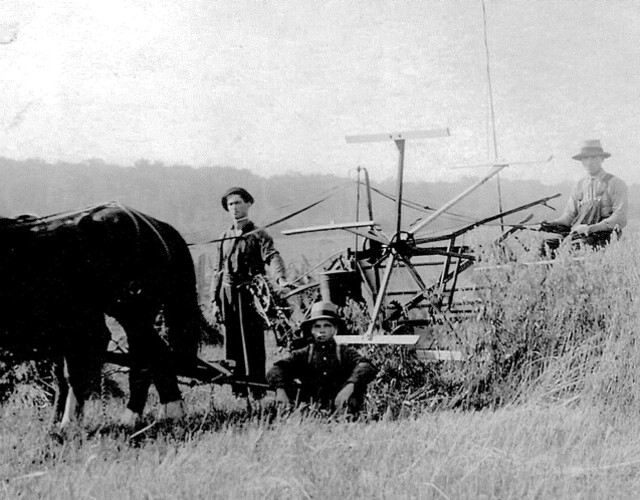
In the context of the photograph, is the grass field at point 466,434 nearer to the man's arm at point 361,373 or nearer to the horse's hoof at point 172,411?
the horse's hoof at point 172,411

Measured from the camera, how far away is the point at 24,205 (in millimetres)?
6309

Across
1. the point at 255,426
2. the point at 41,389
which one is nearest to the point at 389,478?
the point at 255,426

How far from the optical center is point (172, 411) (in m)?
4.83

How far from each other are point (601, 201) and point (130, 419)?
16.5 feet

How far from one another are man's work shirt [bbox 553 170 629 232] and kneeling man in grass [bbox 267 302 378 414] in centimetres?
287

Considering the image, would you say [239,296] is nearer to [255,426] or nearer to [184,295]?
[184,295]

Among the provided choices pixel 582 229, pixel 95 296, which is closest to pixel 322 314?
pixel 95 296

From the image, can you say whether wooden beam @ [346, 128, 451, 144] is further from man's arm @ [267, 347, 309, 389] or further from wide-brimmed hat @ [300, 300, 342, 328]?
man's arm @ [267, 347, 309, 389]

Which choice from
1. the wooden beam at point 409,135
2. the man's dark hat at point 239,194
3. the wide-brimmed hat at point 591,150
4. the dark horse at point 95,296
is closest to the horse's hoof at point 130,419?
the dark horse at point 95,296

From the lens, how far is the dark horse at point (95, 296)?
4.39 meters

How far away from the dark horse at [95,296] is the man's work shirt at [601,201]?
13.1ft

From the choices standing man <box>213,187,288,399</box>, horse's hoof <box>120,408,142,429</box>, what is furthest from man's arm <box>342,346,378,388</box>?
horse's hoof <box>120,408,142,429</box>

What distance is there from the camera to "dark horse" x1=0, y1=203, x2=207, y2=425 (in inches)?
173

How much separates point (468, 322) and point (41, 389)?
3.66m
